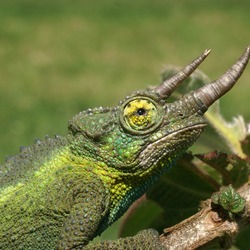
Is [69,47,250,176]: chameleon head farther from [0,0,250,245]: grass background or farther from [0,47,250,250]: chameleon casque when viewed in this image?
[0,0,250,245]: grass background

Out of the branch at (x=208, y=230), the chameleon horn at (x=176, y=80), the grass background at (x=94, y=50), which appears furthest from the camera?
the grass background at (x=94, y=50)

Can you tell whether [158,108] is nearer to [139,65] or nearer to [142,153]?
[142,153]

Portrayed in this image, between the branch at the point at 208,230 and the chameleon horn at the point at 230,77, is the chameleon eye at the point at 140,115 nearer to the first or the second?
the chameleon horn at the point at 230,77

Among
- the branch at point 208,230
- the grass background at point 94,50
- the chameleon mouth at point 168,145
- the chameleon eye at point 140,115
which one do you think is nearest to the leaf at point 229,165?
the chameleon mouth at point 168,145

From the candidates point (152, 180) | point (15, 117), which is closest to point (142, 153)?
point (152, 180)

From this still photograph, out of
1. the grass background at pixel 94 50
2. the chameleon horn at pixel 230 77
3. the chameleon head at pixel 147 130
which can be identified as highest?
the grass background at pixel 94 50

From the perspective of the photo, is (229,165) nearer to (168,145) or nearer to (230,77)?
(168,145)

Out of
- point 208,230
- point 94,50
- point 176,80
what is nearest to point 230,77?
point 176,80
